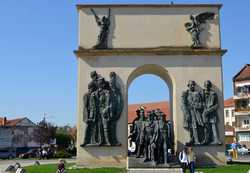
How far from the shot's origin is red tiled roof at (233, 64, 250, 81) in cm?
7606

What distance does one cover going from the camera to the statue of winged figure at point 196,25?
2756cm

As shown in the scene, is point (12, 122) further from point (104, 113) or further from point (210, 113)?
point (210, 113)

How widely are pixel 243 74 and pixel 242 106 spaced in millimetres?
5409

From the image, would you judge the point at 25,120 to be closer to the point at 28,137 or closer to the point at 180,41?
the point at 28,137

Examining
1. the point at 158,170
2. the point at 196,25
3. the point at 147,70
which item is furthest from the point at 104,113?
the point at 196,25

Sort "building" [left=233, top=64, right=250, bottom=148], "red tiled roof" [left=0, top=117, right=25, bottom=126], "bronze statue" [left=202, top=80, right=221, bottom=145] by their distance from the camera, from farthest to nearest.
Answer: "red tiled roof" [left=0, top=117, right=25, bottom=126] < "building" [left=233, top=64, right=250, bottom=148] < "bronze statue" [left=202, top=80, right=221, bottom=145]

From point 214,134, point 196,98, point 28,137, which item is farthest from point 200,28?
point 28,137

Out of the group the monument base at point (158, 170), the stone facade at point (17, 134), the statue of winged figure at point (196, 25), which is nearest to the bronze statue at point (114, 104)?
the monument base at point (158, 170)

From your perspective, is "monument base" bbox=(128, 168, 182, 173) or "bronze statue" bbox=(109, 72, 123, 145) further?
"bronze statue" bbox=(109, 72, 123, 145)

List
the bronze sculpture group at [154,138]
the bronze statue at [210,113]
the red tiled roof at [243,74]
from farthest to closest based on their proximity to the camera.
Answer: the red tiled roof at [243,74], the bronze statue at [210,113], the bronze sculpture group at [154,138]

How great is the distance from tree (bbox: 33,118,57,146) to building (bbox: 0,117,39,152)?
3.02 metres

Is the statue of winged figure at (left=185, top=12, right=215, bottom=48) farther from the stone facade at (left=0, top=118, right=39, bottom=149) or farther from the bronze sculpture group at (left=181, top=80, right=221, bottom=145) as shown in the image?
the stone facade at (left=0, top=118, right=39, bottom=149)

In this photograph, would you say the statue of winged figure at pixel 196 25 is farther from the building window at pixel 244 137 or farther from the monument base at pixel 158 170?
the building window at pixel 244 137

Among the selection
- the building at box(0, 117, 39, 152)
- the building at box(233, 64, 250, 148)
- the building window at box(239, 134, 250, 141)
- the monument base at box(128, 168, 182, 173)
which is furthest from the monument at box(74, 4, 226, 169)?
the building at box(0, 117, 39, 152)
